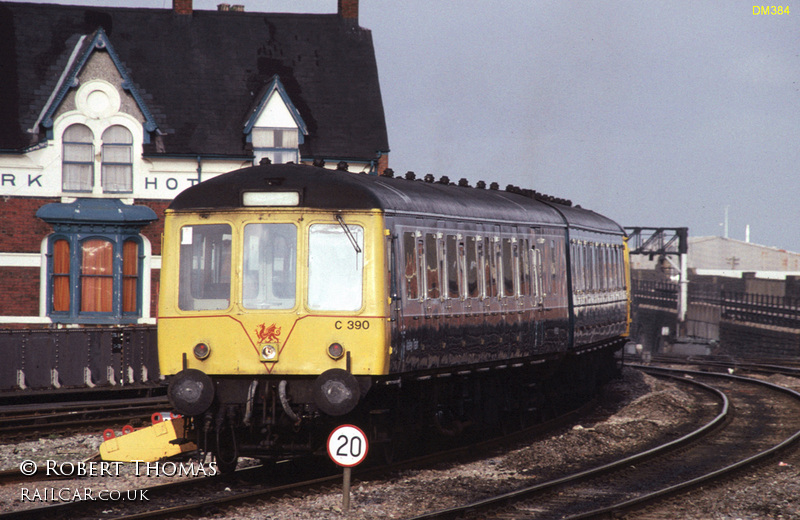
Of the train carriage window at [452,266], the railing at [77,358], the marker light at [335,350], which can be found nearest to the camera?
the marker light at [335,350]

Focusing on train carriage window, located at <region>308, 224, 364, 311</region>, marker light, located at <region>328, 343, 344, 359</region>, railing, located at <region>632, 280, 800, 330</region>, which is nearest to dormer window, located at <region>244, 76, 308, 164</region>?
train carriage window, located at <region>308, 224, 364, 311</region>

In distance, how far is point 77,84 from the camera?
1092 inches

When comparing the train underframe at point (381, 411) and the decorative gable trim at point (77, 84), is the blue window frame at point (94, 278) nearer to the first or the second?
the decorative gable trim at point (77, 84)

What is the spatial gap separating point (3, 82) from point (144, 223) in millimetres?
5232

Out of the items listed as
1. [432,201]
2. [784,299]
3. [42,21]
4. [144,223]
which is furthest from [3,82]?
[784,299]

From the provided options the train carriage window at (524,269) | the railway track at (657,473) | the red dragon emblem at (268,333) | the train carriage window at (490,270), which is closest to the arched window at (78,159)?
the train carriage window at (524,269)

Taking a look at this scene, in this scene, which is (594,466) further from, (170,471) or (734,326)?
(734,326)

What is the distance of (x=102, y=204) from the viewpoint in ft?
91.3

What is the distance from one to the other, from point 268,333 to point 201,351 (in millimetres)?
758

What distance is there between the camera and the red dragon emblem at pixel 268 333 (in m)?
11.7

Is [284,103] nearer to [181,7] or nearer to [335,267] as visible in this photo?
[181,7]

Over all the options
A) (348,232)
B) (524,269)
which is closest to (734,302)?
(524,269)

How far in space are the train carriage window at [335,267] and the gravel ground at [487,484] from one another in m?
2.02

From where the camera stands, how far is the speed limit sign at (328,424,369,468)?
34.3ft
